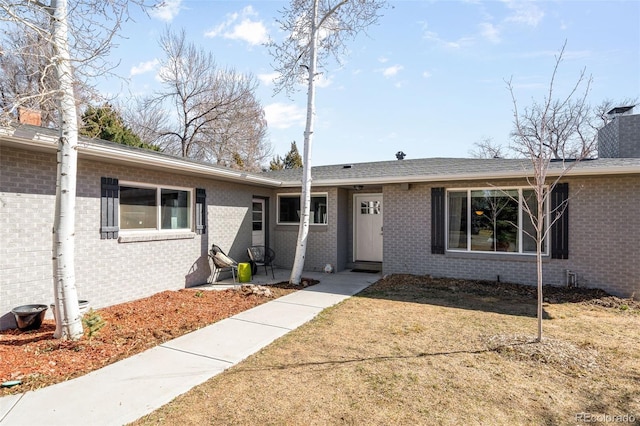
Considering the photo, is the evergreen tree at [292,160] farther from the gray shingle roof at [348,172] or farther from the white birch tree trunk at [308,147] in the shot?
the white birch tree trunk at [308,147]

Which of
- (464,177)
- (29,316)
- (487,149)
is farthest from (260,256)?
(487,149)

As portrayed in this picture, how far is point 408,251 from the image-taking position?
8.88m

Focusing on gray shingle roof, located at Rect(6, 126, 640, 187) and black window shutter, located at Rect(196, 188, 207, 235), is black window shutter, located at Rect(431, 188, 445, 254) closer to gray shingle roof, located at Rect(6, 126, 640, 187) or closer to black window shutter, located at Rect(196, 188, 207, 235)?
gray shingle roof, located at Rect(6, 126, 640, 187)

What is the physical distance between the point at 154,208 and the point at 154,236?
0.59 m

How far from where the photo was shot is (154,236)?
22.4 feet

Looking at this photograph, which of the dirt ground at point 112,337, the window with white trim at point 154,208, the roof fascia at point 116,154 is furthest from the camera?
the window with white trim at point 154,208

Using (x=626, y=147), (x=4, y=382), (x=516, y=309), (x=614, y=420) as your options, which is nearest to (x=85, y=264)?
(x=4, y=382)

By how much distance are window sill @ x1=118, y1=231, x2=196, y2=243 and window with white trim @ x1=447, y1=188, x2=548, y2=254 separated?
20.7ft

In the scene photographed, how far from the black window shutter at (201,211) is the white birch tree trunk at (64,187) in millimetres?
3688

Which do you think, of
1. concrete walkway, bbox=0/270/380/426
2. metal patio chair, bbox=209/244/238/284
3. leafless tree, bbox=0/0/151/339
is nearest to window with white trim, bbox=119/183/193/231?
metal patio chair, bbox=209/244/238/284

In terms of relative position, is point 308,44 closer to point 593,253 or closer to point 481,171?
point 481,171

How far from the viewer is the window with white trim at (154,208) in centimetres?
644

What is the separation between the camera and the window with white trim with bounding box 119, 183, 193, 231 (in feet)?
21.1

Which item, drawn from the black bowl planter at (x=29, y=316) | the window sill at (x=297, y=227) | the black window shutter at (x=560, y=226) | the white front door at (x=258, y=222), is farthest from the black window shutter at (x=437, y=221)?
the black bowl planter at (x=29, y=316)
